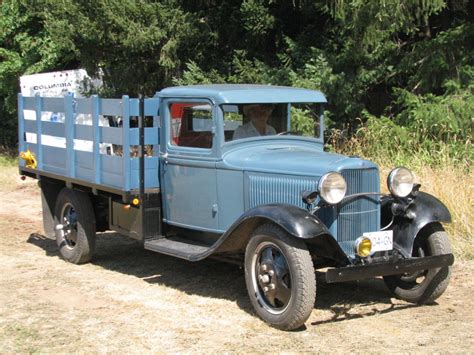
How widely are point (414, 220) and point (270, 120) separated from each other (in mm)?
1637

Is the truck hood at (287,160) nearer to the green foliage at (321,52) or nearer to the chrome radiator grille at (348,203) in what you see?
the chrome radiator grille at (348,203)

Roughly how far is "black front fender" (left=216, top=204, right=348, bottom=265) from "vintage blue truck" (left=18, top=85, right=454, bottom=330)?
0.01m

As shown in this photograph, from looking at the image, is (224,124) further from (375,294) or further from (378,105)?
(378,105)

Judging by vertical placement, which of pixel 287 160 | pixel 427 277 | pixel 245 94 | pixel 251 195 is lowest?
pixel 427 277

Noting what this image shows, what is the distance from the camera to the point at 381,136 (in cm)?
990

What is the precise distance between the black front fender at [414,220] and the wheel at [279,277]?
1.03 metres

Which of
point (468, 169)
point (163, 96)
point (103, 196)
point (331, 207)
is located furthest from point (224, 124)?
point (468, 169)

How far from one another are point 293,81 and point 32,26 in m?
9.00

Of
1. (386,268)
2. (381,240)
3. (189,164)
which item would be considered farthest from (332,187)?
(189,164)

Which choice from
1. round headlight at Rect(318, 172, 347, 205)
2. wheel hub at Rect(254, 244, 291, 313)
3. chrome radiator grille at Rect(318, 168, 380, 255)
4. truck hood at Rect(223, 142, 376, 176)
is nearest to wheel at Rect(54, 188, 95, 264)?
truck hood at Rect(223, 142, 376, 176)

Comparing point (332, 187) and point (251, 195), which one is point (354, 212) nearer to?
point (332, 187)

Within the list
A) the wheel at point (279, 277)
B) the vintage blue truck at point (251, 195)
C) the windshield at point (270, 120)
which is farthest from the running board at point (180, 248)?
the windshield at point (270, 120)

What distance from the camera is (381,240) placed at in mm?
5301

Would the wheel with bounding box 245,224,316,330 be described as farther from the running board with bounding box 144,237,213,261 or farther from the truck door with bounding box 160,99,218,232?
the truck door with bounding box 160,99,218,232
